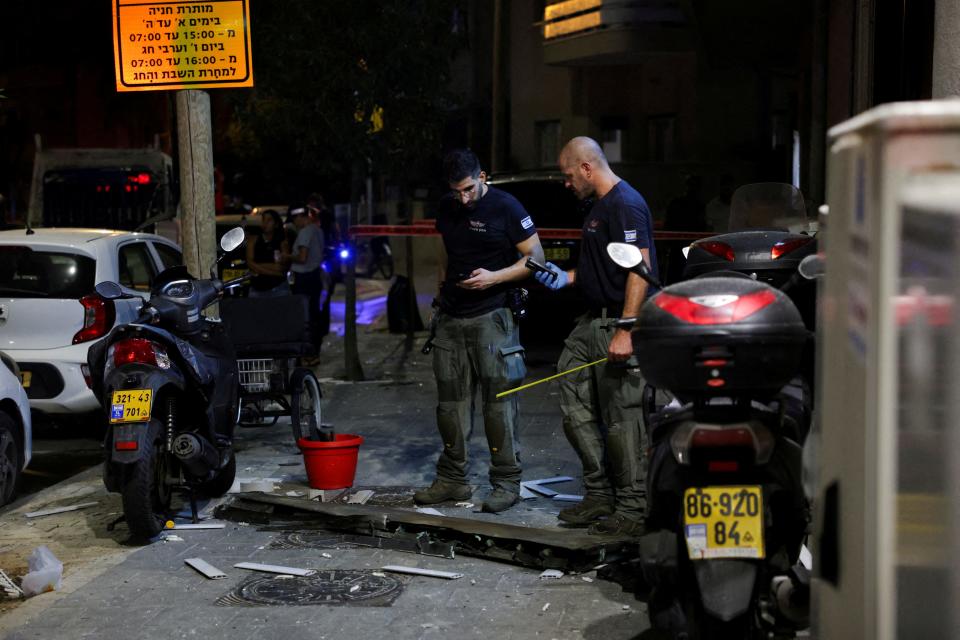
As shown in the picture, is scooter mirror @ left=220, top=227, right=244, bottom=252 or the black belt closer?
the black belt

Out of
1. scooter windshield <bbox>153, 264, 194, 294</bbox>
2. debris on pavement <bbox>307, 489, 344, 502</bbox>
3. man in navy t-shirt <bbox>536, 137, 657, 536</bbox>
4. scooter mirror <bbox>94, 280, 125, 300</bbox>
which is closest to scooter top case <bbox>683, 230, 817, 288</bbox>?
man in navy t-shirt <bbox>536, 137, 657, 536</bbox>

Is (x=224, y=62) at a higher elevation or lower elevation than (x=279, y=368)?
higher

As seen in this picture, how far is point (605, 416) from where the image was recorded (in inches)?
279

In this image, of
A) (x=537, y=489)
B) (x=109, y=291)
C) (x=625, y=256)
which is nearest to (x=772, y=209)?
(x=537, y=489)

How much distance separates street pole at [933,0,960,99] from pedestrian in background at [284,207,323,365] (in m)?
8.90

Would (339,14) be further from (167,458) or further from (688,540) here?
(688,540)

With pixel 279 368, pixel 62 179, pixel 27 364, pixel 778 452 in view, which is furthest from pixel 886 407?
pixel 62 179

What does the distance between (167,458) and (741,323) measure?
418 centimetres

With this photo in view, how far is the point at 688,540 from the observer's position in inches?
173

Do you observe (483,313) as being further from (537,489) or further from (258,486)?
(258,486)

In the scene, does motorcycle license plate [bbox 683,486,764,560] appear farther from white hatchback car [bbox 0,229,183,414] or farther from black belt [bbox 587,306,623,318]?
white hatchback car [bbox 0,229,183,414]

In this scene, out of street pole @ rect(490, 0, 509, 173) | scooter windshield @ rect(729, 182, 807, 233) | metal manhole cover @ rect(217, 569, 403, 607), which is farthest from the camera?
street pole @ rect(490, 0, 509, 173)

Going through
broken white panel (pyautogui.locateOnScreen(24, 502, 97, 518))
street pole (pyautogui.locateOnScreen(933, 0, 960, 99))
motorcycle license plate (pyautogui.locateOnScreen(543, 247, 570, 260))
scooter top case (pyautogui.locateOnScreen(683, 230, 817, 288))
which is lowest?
broken white panel (pyautogui.locateOnScreen(24, 502, 97, 518))

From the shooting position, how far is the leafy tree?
13.2 m
